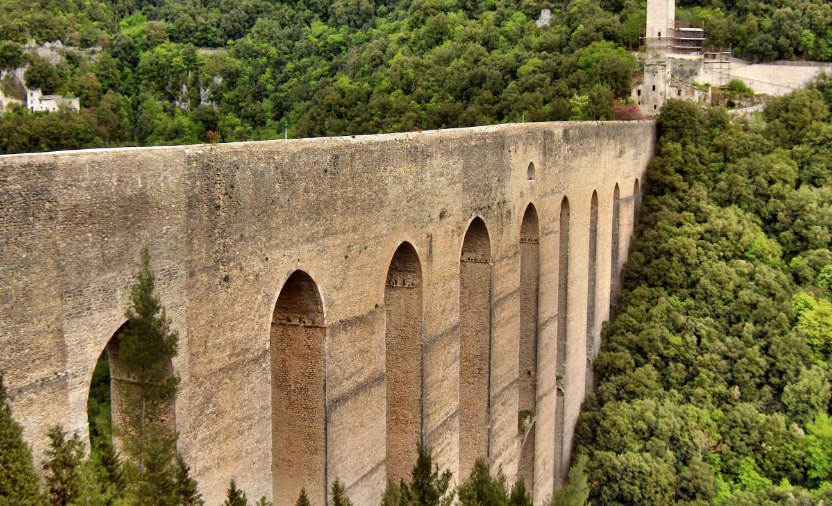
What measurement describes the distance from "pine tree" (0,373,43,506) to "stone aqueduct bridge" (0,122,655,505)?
362 mm

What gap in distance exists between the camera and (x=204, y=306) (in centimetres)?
873

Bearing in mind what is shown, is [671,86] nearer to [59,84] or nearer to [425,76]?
[425,76]

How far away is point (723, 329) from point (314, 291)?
14477 millimetres

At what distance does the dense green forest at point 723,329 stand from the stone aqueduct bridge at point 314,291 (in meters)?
2.55

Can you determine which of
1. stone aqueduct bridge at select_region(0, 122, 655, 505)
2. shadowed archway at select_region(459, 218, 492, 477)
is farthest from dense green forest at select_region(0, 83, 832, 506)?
stone aqueduct bridge at select_region(0, 122, 655, 505)

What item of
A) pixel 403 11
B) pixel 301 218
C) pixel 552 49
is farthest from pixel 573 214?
pixel 403 11

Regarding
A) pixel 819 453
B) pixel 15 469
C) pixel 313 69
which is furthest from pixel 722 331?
pixel 313 69

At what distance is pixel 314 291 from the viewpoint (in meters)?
10.4

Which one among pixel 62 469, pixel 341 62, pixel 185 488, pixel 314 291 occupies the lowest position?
pixel 185 488

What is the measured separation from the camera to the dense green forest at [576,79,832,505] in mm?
19141

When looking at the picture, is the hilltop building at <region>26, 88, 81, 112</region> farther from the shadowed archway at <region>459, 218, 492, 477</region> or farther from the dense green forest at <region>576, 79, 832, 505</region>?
the shadowed archway at <region>459, 218, 492, 477</region>

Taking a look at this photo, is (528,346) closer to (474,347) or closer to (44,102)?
(474,347)

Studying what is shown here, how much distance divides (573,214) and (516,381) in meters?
4.12

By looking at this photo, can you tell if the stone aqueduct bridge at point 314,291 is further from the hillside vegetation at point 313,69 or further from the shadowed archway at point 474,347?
the hillside vegetation at point 313,69
